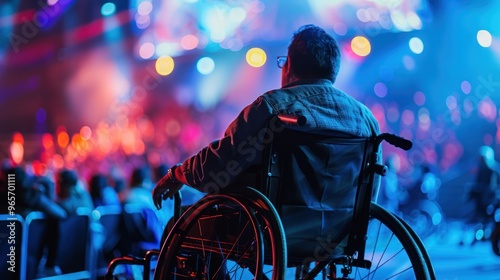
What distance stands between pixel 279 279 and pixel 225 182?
40cm

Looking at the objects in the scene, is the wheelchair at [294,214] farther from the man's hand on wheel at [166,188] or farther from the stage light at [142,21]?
the stage light at [142,21]

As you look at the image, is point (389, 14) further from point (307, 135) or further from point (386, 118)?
point (307, 135)

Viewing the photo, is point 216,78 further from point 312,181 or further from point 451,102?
point 312,181

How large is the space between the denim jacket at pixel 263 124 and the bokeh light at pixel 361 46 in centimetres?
818

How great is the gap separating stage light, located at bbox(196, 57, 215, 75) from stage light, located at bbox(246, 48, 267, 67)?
2.90 ft

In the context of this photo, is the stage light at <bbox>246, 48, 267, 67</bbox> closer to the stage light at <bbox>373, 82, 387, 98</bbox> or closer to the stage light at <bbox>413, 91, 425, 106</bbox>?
the stage light at <bbox>373, 82, 387, 98</bbox>

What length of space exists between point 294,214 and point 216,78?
10314mm

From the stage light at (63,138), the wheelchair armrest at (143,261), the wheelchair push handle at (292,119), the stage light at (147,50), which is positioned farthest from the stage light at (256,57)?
the wheelchair push handle at (292,119)

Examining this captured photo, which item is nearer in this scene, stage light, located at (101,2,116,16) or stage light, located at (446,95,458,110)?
stage light, located at (101,2,116,16)

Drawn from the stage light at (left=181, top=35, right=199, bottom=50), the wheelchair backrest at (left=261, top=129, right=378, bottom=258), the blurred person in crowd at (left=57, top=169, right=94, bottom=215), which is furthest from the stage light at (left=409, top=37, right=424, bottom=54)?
the wheelchair backrest at (left=261, top=129, right=378, bottom=258)

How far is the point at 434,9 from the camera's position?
9570mm

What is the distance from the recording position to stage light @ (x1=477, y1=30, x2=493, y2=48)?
9277mm

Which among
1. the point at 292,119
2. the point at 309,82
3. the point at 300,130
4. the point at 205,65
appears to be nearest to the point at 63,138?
the point at 205,65

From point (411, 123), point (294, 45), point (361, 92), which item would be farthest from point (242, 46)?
point (294, 45)
